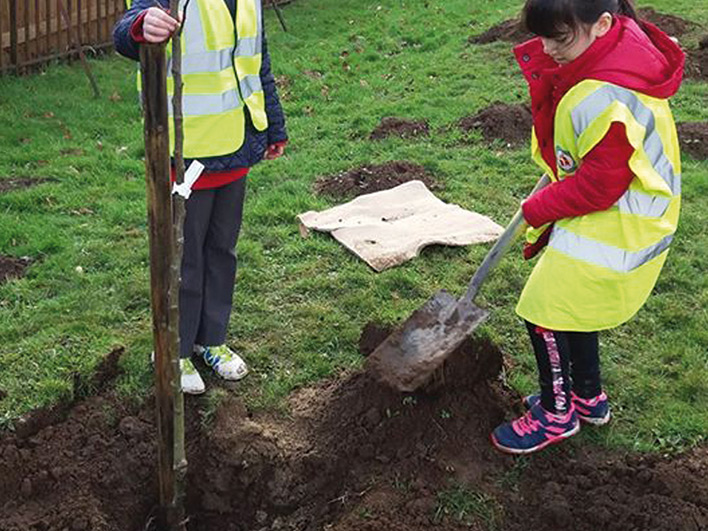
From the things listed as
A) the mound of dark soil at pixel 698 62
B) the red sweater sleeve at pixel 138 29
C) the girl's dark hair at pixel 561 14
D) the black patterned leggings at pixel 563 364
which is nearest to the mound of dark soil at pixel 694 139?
the mound of dark soil at pixel 698 62

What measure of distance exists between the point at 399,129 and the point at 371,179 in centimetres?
116

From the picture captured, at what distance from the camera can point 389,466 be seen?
3.52 metres

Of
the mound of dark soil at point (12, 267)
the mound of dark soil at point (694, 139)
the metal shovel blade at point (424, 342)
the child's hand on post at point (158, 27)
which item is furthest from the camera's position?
the mound of dark soil at point (694, 139)

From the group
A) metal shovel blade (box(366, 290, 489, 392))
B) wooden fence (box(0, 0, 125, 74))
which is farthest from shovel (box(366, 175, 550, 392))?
wooden fence (box(0, 0, 125, 74))

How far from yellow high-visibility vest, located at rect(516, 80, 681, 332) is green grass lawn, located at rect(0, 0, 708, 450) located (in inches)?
31.2

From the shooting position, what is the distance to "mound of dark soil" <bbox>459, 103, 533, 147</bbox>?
7.32 meters

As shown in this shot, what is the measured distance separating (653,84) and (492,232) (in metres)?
2.66

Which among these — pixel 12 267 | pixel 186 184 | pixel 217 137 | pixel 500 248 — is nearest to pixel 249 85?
pixel 217 137

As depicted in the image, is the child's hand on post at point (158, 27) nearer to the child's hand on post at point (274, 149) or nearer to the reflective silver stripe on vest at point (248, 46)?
the reflective silver stripe on vest at point (248, 46)

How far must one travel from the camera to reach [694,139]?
704 cm

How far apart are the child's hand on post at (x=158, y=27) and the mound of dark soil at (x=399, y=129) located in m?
4.91

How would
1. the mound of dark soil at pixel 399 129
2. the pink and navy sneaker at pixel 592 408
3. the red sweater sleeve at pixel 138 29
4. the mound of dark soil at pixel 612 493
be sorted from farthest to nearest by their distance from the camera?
the mound of dark soil at pixel 399 129 → the pink and navy sneaker at pixel 592 408 → the mound of dark soil at pixel 612 493 → the red sweater sleeve at pixel 138 29

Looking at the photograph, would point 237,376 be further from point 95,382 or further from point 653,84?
point 653,84

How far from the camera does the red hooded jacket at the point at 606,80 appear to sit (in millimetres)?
2922
